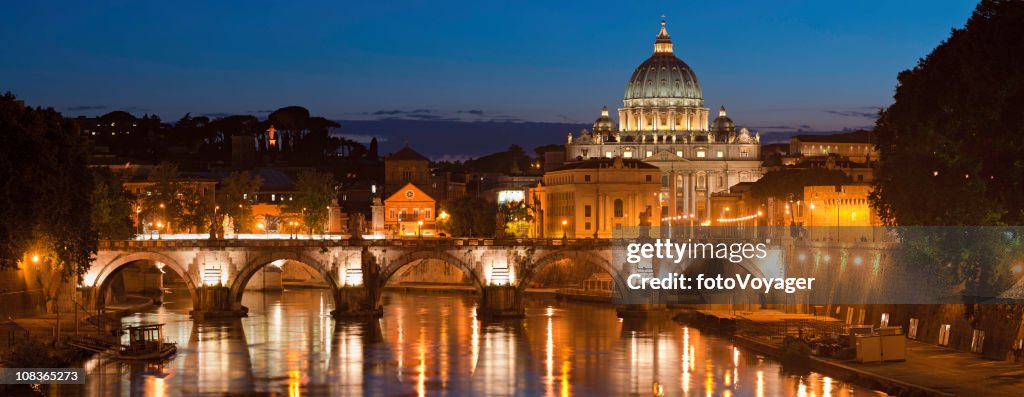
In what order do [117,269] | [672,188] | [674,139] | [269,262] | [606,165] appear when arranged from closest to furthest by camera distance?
1. [117,269]
2. [269,262]
3. [606,165]
4. [672,188]
5. [674,139]

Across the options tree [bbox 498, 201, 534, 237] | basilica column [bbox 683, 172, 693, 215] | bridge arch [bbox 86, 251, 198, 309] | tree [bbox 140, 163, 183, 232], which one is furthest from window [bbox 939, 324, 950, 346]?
basilica column [bbox 683, 172, 693, 215]

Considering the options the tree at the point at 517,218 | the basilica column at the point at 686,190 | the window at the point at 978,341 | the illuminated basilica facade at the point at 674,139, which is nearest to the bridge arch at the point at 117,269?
the window at the point at 978,341

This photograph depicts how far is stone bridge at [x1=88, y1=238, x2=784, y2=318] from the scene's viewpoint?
233 ft

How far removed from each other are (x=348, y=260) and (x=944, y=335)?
29.2m

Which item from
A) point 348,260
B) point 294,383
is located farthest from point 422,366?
point 348,260

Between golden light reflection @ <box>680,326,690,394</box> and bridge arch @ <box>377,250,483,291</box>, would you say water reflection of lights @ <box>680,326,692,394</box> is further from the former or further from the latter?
bridge arch @ <box>377,250,483,291</box>

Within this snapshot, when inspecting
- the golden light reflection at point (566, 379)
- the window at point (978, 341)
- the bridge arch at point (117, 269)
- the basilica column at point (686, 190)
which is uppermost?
the basilica column at point (686, 190)

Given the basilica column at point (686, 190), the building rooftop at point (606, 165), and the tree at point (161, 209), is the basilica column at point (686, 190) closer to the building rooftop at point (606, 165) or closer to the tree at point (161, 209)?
the building rooftop at point (606, 165)

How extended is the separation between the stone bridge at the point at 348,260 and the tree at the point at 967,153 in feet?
78.9

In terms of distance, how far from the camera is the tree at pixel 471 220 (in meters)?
115

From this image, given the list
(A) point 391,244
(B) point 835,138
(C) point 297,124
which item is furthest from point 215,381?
(B) point 835,138

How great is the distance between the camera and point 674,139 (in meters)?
187

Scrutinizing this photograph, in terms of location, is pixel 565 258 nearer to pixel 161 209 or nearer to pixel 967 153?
pixel 967 153

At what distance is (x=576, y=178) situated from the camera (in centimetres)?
13362
